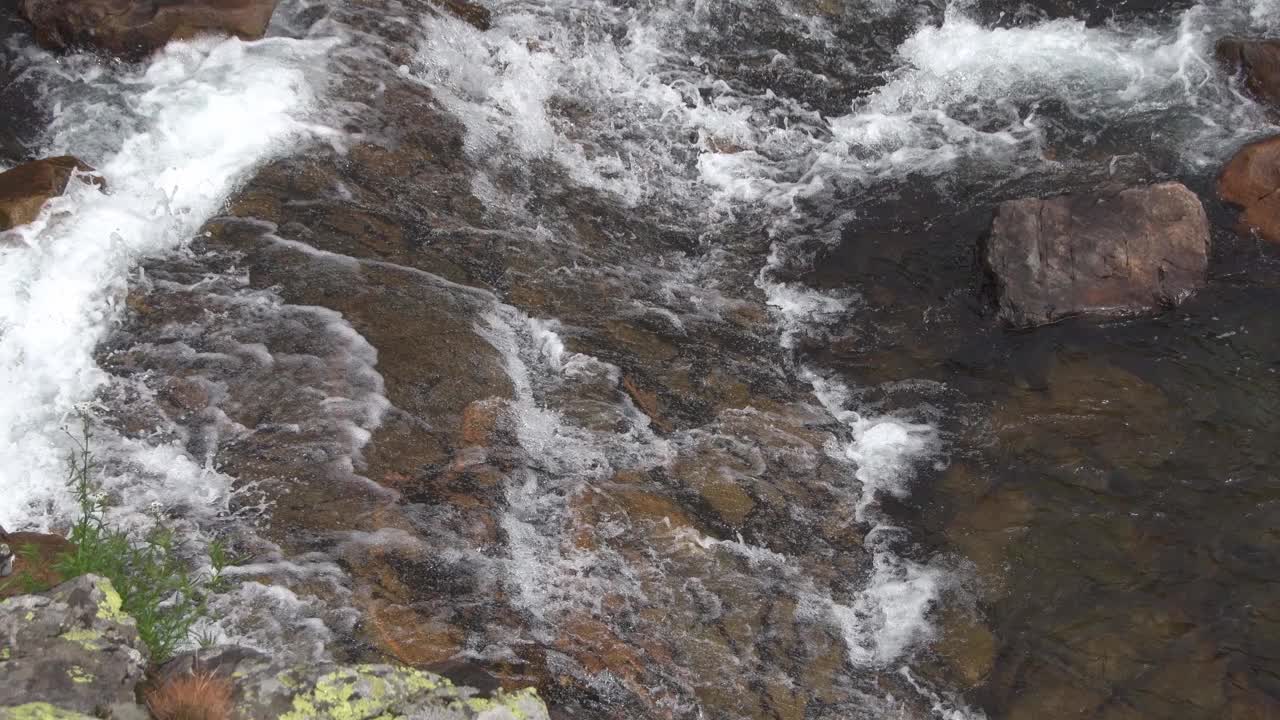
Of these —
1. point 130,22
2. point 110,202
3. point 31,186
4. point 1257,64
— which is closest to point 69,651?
point 110,202

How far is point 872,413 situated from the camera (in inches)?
306

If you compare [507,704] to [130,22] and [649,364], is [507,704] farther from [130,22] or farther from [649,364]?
[130,22]

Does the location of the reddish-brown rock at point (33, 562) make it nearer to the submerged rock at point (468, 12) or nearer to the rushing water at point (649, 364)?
the rushing water at point (649, 364)

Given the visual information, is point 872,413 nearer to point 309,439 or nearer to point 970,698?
point 970,698

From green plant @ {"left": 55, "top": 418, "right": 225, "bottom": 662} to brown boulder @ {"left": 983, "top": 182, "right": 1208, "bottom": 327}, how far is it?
20.1 feet

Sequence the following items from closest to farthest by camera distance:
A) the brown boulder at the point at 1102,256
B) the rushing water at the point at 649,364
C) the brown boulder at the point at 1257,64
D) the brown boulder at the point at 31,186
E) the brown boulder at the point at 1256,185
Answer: the rushing water at the point at 649,364, the brown boulder at the point at 31,186, the brown boulder at the point at 1102,256, the brown boulder at the point at 1256,185, the brown boulder at the point at 1257,64

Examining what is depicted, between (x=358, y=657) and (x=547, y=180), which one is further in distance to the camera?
(x=547, y=180)

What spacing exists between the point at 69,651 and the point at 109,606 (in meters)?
0.27

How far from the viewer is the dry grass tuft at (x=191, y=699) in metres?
3.98

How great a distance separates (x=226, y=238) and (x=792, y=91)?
18.2 ft

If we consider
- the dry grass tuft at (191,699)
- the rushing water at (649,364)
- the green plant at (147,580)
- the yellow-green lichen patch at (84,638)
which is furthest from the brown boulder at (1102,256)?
the yellow-green lichen patch at (84,638)

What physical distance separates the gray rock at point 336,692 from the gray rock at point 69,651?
0.21 metres

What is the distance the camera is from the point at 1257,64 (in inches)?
402

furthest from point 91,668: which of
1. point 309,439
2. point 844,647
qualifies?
point 844,647
